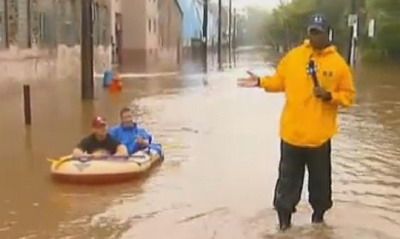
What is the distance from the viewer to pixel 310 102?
8086mm

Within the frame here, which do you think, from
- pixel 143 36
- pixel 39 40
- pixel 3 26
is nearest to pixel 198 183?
pixel 3 26

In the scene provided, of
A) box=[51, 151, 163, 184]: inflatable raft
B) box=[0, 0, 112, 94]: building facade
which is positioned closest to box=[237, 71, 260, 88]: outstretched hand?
box=[51, 151, 163, 184]: inflatable raft

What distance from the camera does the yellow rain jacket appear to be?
8.07 m

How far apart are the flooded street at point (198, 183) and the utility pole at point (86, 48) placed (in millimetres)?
2805

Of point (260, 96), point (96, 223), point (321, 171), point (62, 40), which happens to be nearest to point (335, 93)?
point (321, 171)

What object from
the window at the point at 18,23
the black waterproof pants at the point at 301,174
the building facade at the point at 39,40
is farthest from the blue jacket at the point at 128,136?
the window at the point at 18,23

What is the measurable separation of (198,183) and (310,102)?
350 cm

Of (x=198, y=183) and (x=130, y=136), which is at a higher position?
(x=130, y=136)

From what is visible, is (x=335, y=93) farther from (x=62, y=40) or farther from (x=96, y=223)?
(x=62, y=40)

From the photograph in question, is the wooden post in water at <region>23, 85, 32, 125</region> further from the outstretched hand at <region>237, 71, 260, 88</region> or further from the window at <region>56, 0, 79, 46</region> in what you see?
the window at <region>56, 0, 79, 46</region>

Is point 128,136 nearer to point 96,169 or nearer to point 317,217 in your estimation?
point 96,169

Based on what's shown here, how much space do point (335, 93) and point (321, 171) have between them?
78 cm

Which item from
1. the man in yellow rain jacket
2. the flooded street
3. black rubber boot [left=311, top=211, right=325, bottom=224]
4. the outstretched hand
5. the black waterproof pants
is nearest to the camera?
the man in yellow rain jacket

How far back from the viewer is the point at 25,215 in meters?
9.51
